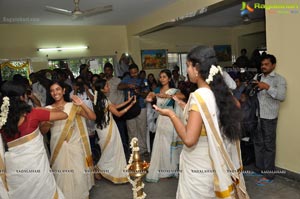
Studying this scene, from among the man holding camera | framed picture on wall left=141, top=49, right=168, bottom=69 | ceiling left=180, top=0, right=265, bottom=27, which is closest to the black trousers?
the man holding camera

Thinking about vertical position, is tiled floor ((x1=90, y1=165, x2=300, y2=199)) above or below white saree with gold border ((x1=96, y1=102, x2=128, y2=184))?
below

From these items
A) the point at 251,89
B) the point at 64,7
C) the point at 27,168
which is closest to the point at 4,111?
the point at 27,168

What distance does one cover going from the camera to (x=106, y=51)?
667 centimetres

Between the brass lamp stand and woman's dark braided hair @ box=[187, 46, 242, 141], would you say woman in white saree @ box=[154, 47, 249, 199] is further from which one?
the brass lamp stand

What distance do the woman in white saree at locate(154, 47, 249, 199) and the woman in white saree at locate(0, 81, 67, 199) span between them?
104 cm

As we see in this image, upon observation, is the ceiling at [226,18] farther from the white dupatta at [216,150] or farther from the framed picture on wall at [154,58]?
the white dupatta at [216,150]

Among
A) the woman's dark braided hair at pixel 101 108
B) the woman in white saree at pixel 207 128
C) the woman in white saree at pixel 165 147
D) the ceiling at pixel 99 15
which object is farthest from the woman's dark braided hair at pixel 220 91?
the ceiling at pixel 99 15

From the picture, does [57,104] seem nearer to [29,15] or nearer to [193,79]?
[193,79]

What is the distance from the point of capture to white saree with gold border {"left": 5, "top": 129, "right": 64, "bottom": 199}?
1.91 metres

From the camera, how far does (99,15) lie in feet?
17.7

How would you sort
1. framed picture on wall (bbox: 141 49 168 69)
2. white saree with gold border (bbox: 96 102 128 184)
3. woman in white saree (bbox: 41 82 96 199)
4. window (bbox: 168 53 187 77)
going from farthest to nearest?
window (bbox: 168 53 187 77), framed picture on wall (bbox: 141 49 168 69), white saree with gold border (bbox: 96 102 128 184), woman in white saree (bbox: 41 82 96 199)

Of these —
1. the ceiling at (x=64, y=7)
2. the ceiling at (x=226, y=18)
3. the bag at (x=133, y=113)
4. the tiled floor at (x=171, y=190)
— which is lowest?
the tiled floor at (x=171, y=190)

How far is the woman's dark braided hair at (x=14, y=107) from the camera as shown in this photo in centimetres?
186

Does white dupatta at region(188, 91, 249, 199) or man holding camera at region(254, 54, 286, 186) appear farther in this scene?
man holding camera at region(254, 54, 286, 186)
